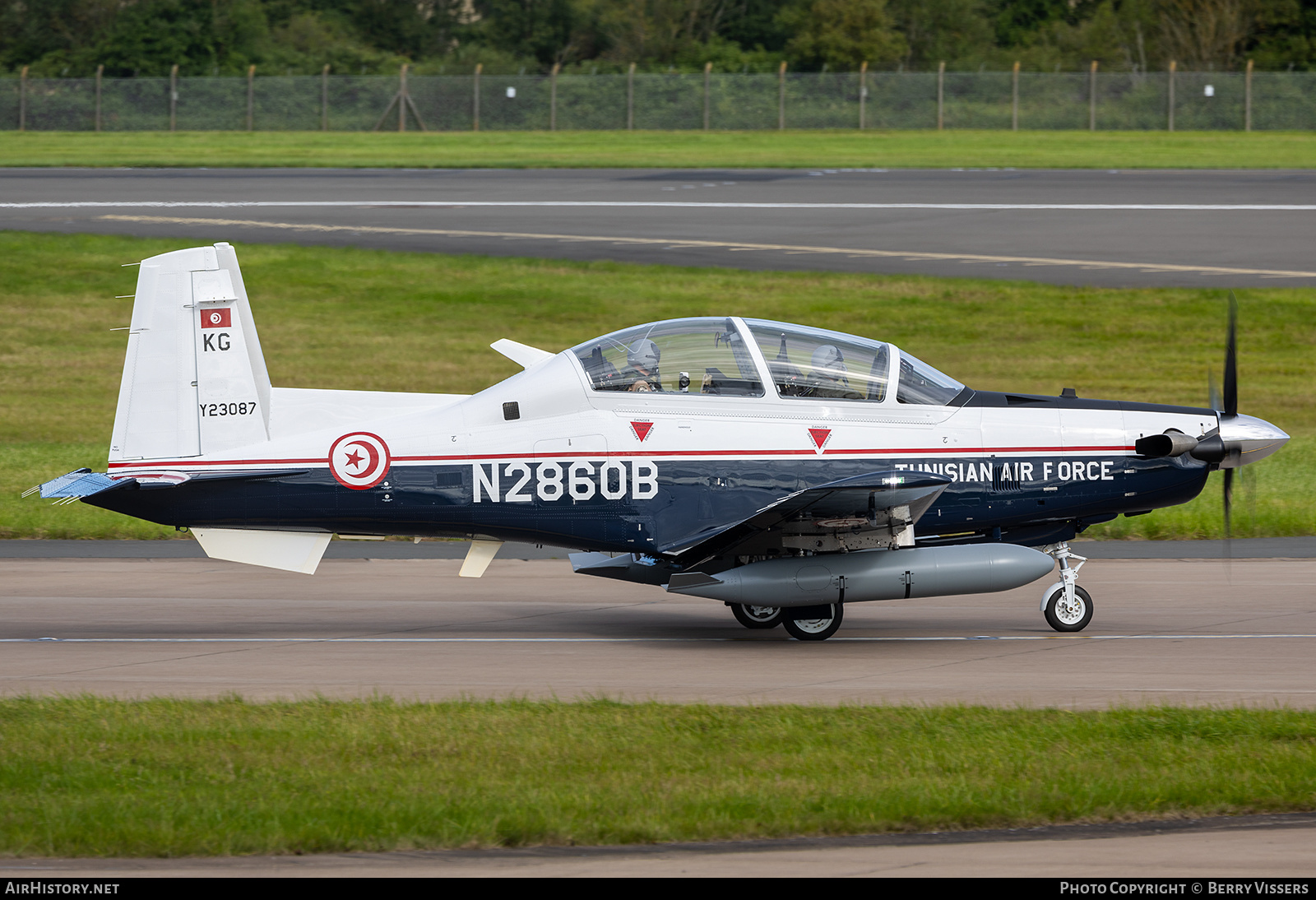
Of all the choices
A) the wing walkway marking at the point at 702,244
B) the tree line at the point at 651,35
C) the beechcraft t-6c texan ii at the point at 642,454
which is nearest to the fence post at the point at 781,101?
the tree line at the point at 651,35

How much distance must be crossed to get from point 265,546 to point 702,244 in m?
21.7

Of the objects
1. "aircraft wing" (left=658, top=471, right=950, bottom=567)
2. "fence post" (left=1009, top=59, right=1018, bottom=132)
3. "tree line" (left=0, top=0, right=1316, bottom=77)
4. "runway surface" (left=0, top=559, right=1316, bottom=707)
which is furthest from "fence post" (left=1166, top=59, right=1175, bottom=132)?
"aircraft wing" (left=658, top=471, right=950, bottom=567)

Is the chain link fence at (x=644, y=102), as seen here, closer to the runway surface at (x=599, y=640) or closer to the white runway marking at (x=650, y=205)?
the white runway marking at (x=650, y=205)

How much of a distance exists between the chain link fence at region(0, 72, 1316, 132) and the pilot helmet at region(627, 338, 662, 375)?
46.1m

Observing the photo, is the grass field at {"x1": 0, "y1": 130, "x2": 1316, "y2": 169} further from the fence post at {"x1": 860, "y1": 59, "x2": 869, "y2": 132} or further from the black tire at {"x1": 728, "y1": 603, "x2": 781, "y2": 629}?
the black tire at {"x1": 728, "y1": 603, "x2": 781, "y2": 629}

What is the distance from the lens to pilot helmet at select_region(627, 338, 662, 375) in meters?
11.6

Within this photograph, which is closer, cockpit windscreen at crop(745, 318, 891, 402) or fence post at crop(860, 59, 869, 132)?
cockpit windscreen at crop(745, 318, 891, 402)

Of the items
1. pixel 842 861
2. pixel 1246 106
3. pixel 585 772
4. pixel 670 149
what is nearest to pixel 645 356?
pixel 585 772

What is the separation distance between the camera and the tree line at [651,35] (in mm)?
62625

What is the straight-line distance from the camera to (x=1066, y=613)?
11961 mm

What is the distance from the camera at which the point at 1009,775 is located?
7.89m

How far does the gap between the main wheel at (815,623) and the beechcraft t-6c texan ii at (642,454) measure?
16cm

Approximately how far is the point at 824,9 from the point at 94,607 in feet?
187
